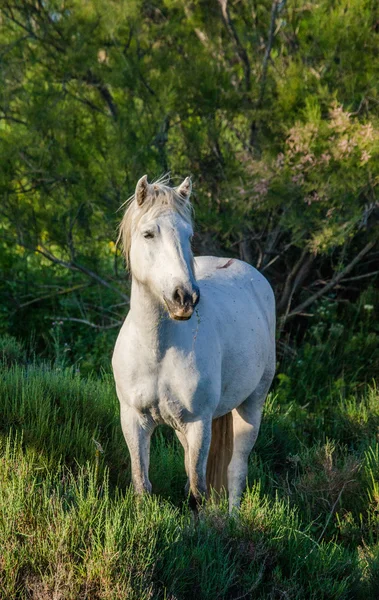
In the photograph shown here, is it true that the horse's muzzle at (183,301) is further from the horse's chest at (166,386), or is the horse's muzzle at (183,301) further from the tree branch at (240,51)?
the tree branch at (240,51)

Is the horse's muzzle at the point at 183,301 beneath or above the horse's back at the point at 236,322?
above

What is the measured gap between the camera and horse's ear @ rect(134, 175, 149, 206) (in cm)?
349

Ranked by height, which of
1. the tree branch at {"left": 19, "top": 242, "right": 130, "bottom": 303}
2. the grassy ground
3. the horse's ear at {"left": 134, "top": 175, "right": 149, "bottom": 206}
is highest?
the horse's ear at {"left": 134, "top": 175, "right": 149, "bottom": 206}

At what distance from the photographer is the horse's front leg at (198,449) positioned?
3713mm

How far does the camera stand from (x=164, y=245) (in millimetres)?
3338

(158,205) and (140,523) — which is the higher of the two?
(158,205)

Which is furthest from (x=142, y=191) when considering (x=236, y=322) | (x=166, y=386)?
(x=236, y=322)

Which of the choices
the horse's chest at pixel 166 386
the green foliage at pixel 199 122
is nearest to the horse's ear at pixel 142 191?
the horse's chest at pixel 166 386

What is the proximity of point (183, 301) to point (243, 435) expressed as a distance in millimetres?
1554

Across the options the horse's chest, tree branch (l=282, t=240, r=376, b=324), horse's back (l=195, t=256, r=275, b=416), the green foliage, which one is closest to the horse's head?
the horse's chest

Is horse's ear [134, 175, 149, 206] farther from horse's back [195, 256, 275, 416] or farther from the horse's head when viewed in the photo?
horse's back [195, 256, 275, 416]

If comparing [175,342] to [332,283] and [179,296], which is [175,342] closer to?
[179,296]

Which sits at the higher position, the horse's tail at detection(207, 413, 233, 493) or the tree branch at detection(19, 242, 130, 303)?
the tree branch at detection(19, 242, 130, 303)

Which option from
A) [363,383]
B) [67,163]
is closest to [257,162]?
[67,163]
